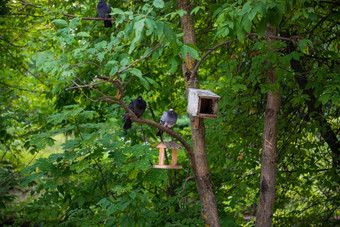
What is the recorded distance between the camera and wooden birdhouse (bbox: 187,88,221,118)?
3029 millimetres

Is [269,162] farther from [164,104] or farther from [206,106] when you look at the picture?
[164,104]

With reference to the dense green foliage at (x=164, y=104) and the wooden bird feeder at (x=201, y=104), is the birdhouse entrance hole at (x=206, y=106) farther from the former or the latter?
the dense green foliage at (x=164, y=104)

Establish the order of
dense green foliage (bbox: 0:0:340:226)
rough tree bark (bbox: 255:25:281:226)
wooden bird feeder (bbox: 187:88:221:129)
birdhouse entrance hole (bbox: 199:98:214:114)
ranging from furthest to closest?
rough tree bark (bbox: 255:25:281:226), birdhouse entrance hole (bbox: 199:98:214:114), wooden bird feeder (bbox: 187:88:221:129), dense green foliage (bbox: 0:0:340:226)

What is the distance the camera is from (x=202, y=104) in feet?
10.6

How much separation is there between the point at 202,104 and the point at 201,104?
1 centimetres

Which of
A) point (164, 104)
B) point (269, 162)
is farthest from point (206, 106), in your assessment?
point (164, 104)

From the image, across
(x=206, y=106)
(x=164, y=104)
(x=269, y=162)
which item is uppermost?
(x=164, y=104)

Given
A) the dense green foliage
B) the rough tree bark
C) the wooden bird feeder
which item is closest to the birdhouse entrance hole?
the wooden bird feeder

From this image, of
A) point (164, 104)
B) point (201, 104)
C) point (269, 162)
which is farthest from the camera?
point (164, 104)

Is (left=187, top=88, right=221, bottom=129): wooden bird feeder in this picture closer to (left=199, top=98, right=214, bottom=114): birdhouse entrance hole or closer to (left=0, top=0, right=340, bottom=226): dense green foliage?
(left=199, top=98, right=214, bottom=114): birdhouse entrance hole

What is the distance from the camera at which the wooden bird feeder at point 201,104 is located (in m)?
→ 3.03

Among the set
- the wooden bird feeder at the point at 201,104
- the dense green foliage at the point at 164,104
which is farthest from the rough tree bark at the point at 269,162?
the wooden bird feeder at the point at 201,104

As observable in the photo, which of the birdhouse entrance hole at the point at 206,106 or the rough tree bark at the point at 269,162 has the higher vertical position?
the birdhouse entrance hole at the point at 206,106

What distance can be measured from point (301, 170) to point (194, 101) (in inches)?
66.6
